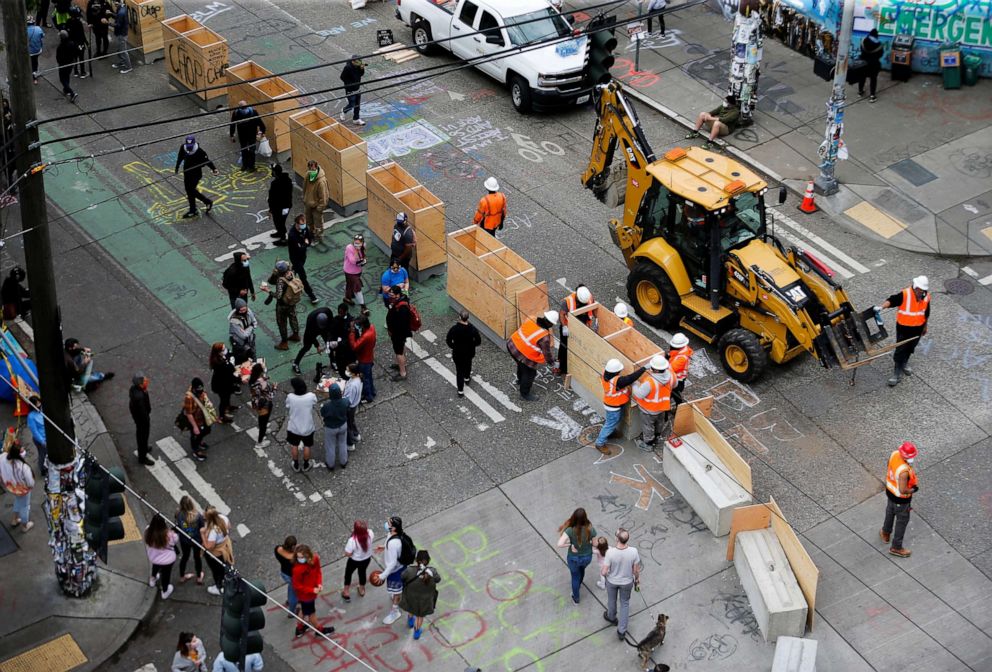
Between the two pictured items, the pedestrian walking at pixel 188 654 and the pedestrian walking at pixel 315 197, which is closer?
the pedestrian walking at pixel 188 654

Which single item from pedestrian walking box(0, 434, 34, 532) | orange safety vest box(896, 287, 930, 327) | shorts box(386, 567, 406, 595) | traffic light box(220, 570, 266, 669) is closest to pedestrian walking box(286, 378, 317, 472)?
shorts box(386, 567, 406, 595)

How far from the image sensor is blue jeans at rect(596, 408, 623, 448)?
18.1 m

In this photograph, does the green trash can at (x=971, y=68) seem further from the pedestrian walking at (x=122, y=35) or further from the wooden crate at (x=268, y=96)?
the pedestrian walking at (x=122, y=35)

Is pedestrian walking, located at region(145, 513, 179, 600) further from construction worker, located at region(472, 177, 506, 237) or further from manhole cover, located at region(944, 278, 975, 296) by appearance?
manhole cover, located at region(944, 278, 975, 296)

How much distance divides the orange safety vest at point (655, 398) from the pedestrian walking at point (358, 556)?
4.05m

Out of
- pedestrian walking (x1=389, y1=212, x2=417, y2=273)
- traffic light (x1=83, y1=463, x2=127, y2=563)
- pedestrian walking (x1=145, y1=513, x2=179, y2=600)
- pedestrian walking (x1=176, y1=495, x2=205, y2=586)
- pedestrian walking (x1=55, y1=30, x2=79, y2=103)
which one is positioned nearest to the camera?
traffic light (x1=83, y1=463, x2=127, y2=563)

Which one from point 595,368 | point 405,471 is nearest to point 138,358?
point 405,471

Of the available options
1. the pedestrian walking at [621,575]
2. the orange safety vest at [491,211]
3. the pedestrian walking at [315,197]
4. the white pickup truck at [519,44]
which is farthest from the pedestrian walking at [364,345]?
the white pickup truck at [519,44]

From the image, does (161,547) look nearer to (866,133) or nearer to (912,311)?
(912,311)

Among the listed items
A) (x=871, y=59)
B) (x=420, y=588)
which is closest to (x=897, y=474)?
(x=420, y=588)

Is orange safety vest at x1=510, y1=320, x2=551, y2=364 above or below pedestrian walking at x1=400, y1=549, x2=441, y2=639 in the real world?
above

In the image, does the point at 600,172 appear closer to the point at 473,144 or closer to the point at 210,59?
the point at 473,144

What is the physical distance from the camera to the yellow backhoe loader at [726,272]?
19.2m

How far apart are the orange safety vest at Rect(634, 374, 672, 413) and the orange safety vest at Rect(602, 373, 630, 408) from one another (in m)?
0.16
